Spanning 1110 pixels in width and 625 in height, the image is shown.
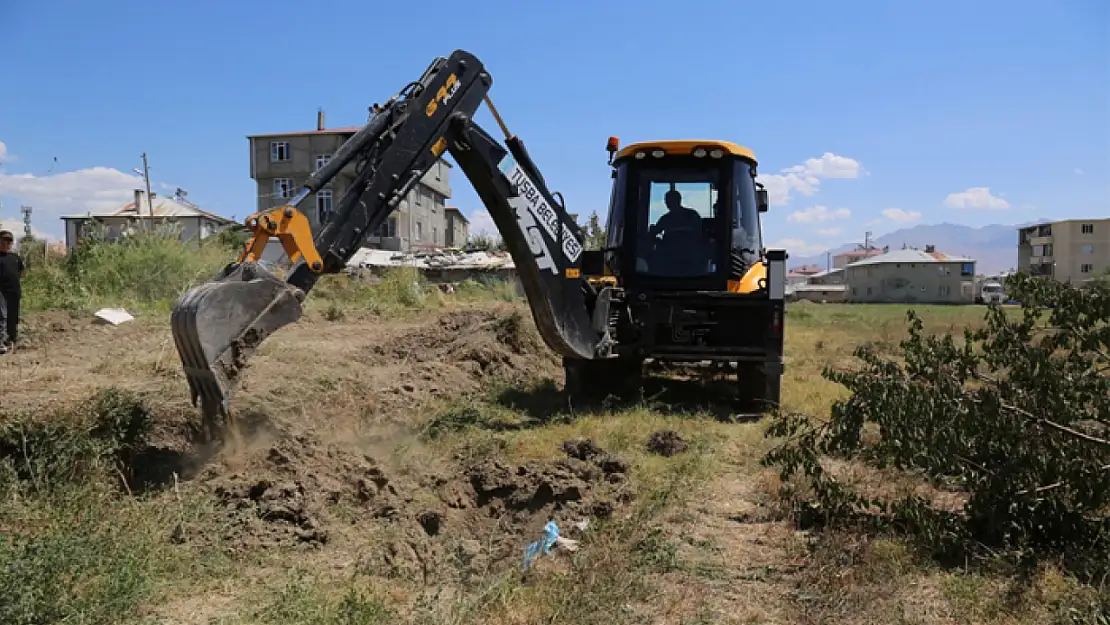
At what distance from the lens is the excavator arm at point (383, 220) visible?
477 centimetres

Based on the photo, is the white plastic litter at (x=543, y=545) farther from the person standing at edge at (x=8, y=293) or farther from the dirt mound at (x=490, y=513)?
the person standing at edge at (x=8, y=293)

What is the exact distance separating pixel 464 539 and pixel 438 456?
4.84 feet

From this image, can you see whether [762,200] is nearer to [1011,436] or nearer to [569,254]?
[569,254]

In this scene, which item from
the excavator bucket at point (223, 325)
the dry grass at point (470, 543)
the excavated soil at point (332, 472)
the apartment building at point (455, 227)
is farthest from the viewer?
the apartment building at point (455, 227)

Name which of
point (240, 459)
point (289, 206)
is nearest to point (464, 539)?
point (240, 459)

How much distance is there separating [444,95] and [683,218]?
11.4ft

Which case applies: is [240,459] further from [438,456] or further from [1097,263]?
[1097,263]

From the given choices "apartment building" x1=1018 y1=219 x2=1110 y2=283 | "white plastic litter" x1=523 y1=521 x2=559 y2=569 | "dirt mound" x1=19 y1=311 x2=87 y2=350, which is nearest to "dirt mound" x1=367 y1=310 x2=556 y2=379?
"dirt mound" x1=19 y1=311 x2=87 y2=350

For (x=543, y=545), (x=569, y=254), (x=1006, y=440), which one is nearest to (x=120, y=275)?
(x=569, y=254)

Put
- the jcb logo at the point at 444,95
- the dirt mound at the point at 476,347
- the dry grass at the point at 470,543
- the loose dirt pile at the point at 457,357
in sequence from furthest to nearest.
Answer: the dirt mound at the point at 476,347 → the loose dirt pile at the point at 457,357 → the jcb logo at the point at 444,95 → the dry grass at the point at 470,543

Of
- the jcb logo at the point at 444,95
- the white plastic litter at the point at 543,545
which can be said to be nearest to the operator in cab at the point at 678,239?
the jcb logo at the point at 444,95

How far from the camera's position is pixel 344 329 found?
1327 cm

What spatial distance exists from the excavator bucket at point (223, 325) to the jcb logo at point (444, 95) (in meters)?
2.02

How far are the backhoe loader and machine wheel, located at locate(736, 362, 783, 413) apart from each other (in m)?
0.02
